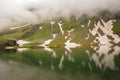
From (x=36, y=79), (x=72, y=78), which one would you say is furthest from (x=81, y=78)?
(x=36, y=79)

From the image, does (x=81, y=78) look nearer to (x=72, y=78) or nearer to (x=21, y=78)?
(x=72, y=78)

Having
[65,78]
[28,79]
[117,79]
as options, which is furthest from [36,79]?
[117,79]

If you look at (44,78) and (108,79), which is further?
(44,78)

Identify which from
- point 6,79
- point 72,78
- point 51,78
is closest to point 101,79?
point 72,78

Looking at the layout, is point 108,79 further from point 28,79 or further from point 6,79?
point 6,79

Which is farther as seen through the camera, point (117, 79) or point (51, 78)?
point (51, 78)

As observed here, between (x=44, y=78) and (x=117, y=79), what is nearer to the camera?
(x=117, y=79)

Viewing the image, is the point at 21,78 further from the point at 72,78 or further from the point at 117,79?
the point at 117,79
